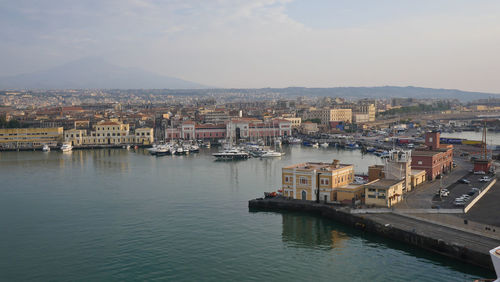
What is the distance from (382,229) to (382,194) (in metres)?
1.26

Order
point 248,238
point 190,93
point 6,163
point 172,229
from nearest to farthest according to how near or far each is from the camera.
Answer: point 248,238 < point 172,229 < point 6,163 < point 190,93

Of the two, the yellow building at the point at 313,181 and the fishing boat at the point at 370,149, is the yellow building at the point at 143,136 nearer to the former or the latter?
the fishing boat at the point at 370,149

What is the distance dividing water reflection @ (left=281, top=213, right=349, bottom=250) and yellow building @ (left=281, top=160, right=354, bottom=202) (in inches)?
25.7

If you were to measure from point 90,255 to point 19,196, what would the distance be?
5.82m

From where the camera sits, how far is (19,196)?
12188mm

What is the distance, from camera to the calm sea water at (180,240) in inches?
266

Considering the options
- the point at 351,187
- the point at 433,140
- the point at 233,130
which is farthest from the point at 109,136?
the point at 351,187

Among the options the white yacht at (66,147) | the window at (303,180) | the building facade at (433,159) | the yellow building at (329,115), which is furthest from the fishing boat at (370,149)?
the white yacht at (66,147)

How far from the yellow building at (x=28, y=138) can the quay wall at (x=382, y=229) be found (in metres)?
20.1

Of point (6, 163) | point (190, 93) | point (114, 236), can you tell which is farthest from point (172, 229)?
point (190, 93)

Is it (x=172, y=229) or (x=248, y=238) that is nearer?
(x=248, y=238)

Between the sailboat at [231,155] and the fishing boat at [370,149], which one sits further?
the fishing boat at [370,149]

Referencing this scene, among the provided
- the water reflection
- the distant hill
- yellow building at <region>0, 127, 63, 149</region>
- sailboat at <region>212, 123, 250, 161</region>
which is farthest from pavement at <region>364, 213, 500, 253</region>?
the distant hill

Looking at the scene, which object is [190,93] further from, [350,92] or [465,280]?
Result: [465,280]
